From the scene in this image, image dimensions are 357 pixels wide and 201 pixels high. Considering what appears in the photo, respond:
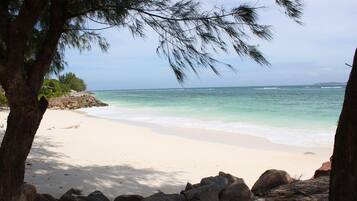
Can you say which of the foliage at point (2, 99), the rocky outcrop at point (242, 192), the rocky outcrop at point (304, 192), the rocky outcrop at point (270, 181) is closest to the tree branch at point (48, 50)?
the rocky outcrop at point (242, 192)

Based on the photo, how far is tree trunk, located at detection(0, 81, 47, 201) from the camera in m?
3.77

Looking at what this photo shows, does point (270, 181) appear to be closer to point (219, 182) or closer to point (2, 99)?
point (219, 182)

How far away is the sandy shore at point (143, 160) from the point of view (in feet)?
21.0

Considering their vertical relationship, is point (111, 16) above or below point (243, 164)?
above

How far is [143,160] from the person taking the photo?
332 inches

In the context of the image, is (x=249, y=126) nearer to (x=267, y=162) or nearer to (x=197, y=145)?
(x=197, y=145)

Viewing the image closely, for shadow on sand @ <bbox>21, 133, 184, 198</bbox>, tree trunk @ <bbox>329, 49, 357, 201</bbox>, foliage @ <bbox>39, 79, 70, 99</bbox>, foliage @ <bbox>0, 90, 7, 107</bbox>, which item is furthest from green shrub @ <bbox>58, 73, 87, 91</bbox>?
tree trunk @ <bbox>329, 49, 357, 201</bbox>

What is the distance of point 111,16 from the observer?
14.1 feet

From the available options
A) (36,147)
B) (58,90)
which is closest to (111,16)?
(36,147)

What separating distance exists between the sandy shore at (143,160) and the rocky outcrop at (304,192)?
183cm

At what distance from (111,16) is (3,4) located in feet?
2.87

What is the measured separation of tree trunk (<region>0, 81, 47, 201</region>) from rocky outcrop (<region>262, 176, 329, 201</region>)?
86.6 inches

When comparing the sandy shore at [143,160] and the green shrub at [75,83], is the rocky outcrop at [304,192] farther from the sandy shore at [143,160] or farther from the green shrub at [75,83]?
the green shrub at [75,83]

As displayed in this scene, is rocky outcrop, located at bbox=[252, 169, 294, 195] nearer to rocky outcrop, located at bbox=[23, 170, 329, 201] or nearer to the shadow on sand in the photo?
rocky outcrop, located at bbox=[23, 170, 329, 201]
